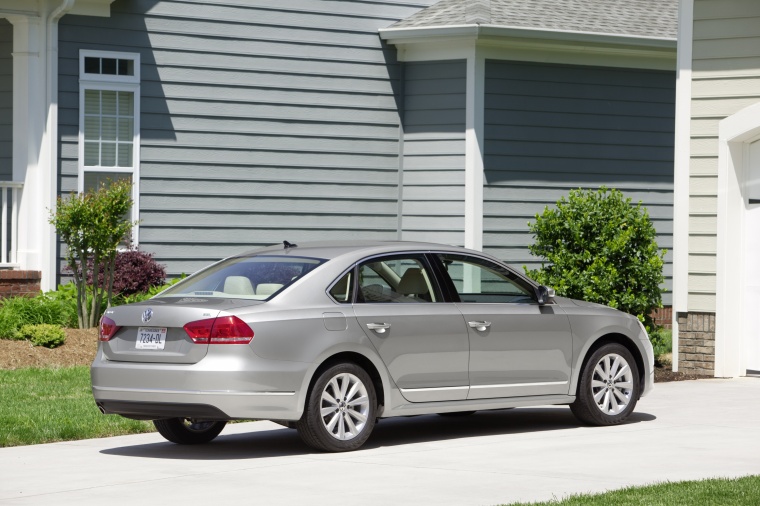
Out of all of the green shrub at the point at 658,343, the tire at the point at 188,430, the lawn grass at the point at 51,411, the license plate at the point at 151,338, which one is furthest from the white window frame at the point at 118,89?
the license plate at the point at 151,338

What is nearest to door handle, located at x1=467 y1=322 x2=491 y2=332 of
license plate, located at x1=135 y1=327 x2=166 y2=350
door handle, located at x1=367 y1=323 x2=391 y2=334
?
door handle, located at x1=367 y1=323 x2=391 y2=334

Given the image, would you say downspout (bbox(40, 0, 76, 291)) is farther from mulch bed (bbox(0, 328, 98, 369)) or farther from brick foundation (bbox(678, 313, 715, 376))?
brick foundation (bbox(678, 313, 715, 376))

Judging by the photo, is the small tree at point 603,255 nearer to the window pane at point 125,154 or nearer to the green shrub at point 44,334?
the green shrub at point 44,334

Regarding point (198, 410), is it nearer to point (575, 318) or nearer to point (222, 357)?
point (222, 357)

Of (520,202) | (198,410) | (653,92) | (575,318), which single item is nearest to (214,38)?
(520,202)

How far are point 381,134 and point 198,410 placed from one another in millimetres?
10946

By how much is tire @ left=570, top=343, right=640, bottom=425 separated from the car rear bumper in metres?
2.68

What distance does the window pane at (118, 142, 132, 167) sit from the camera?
57.9 feet

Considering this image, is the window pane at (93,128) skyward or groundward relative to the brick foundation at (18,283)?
skyward

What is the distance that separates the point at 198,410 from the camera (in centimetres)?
881

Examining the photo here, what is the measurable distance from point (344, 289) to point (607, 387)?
251 cm

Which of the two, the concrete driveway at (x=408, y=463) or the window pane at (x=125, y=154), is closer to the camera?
the concrete driveway at (x=408, y=463)

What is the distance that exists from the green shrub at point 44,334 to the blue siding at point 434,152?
19.0 ft

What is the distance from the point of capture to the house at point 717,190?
14586 millimetres
